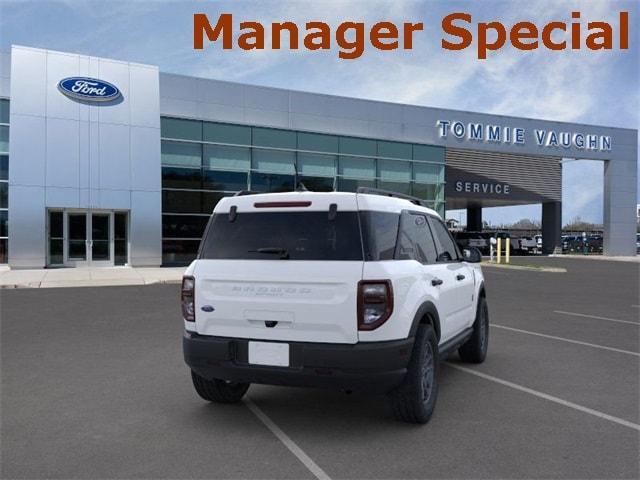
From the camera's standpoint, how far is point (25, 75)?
2162 centimetres

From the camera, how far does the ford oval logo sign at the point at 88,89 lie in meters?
22.1

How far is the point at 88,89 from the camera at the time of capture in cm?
2233

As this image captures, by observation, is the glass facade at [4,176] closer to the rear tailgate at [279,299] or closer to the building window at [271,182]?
the building window at [271,182]

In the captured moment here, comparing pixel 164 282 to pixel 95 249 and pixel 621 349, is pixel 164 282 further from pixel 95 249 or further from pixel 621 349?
pixel 621 349

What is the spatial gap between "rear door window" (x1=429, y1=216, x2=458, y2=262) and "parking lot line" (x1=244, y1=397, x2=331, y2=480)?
2191 mm

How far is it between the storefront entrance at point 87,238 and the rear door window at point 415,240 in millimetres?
20034

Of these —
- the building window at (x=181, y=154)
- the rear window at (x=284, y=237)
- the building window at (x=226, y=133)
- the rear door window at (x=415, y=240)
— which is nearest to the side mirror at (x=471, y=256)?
the rear door window at (x=415, y=240)

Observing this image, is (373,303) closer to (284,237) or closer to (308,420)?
(284,237)

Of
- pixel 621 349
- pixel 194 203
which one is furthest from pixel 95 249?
pixel 621 349

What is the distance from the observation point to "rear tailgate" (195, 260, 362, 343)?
13.9ft

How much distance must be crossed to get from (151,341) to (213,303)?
3983 mm

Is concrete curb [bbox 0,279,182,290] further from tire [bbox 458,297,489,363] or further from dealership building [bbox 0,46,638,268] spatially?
tire [bbox 458,297,489,363]

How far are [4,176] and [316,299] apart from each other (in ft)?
71.1

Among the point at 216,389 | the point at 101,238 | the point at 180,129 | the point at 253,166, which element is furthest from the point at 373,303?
the point at 253,166
